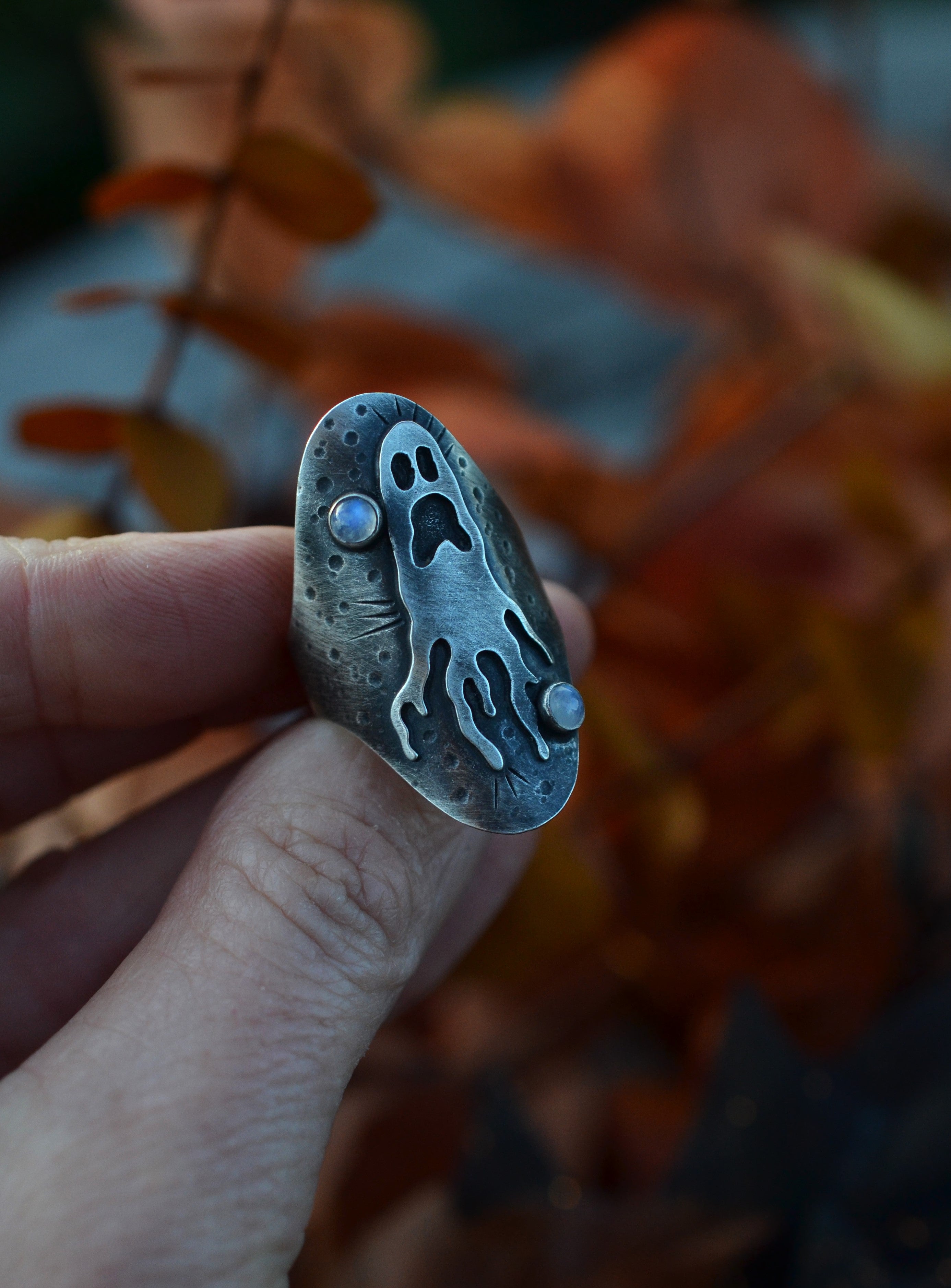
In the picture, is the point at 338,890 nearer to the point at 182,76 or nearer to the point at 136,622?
the point at 136,622

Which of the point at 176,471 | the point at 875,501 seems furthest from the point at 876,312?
the point at 176,471

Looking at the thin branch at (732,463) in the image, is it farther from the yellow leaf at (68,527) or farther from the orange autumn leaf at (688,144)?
the yellow leaf at (68,527)

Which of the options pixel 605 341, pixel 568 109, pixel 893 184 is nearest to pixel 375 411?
pixel 568 109

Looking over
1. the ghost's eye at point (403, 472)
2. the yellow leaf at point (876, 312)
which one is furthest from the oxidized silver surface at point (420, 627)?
the yellow leaf at point (876, 312)

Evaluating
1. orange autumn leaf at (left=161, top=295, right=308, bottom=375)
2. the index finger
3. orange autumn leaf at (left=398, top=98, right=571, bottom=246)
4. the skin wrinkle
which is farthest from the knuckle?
orange autumn leaf at (left=398, top=98, right=571, bottom=246)

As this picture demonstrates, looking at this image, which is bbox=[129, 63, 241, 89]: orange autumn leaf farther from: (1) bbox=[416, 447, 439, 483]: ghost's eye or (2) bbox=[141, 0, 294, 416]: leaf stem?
(1) bbox=[416, 447, 439, 483]: ghost's eye

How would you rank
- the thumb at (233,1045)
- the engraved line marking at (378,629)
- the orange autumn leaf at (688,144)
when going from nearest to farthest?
the thumb at (233,1045), the engraved line marking at (378,629), the orange autumn leaf at (688,144)
